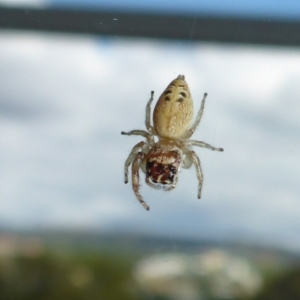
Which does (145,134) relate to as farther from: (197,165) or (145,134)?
(197,165)

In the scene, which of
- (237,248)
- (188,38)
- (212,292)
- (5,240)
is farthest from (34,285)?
(188,38)

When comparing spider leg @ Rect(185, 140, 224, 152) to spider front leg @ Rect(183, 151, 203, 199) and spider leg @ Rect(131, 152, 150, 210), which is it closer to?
spider front leg @ Rect(183, 151, 203, 199)

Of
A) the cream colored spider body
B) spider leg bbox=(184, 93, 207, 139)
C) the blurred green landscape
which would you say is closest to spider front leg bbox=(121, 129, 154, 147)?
the cream colored spider body

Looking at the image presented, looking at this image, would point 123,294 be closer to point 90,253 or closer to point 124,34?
point 90,253

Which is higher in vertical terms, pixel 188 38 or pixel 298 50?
pixel 298 50

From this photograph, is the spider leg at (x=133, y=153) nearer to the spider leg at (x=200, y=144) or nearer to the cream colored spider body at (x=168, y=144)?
the cream colored spider body at (x=168, y=144)
